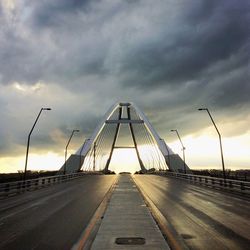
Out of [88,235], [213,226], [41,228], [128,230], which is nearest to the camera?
[88,235]

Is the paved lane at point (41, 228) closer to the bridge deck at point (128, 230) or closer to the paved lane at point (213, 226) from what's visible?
the bridge deck at point (128, 230)

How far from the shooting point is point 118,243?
7.77 m

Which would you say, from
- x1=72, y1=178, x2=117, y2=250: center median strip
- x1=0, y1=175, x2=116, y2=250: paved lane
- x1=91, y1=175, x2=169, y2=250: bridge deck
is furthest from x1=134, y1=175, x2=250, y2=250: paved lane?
x1=0, y1=175, x2=116, y2=250: paved lane

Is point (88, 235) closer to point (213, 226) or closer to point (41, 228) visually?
point (41, 228)

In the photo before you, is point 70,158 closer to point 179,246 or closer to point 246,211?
point 246,211

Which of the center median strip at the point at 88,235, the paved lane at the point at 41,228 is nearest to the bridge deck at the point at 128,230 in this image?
the center median strip at the point at 88,235

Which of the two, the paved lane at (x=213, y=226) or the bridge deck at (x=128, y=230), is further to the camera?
the paved lane at (x=213, y=226)

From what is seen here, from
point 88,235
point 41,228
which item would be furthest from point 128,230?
point 41,228

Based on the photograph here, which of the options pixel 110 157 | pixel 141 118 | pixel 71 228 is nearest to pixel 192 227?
pixel 71 228

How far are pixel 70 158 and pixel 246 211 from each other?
64.0 m

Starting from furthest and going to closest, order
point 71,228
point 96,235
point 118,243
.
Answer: point 71,228 < point 96,235 < point 118,243

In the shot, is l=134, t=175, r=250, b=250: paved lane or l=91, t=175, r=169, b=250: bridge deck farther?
l=134, t=175, r=250, b=250: paved lane

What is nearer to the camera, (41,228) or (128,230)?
(128,230)

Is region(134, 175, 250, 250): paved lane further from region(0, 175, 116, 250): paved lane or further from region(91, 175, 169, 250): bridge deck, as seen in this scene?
region(0, 175, 116, 250): paved lane
